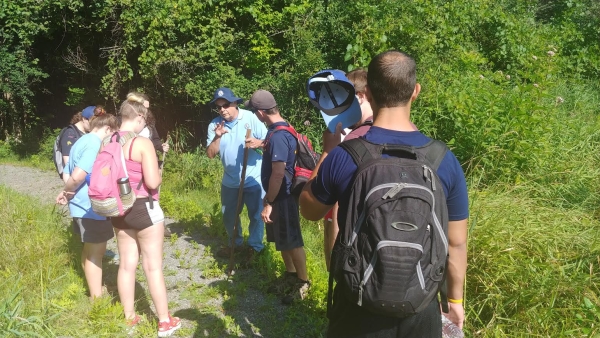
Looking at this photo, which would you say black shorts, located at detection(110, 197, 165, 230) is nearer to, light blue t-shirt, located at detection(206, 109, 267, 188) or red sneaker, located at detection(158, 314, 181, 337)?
red sneaker, located at detection(158, 314, 181, 337)

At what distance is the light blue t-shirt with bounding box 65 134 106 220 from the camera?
4.07 meters

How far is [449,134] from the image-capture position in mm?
6277

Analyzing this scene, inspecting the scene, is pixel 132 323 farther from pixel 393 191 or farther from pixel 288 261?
pixel 393 191

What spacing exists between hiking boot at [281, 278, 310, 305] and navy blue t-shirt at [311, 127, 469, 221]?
2.44 meters

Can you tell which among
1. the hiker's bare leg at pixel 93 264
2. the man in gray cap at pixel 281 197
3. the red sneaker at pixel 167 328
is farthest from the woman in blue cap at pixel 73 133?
the red sneaker at pixel 167 328

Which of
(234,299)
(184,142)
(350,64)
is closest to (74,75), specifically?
(184,142)

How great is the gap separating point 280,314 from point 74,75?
1048cm

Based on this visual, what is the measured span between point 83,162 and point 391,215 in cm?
303

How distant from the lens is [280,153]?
410cm

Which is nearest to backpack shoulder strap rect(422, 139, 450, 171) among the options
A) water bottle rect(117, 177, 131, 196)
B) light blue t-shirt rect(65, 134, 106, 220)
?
water bottle rect(117, 177, 131, 196)

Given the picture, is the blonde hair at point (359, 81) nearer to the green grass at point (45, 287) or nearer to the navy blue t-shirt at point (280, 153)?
the navy blue t-shirt at point (280, 153)

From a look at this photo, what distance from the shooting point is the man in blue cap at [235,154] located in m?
5.07

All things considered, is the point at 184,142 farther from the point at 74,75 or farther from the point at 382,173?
the point at 382,173

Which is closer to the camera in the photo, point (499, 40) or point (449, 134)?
point (449, 134)
